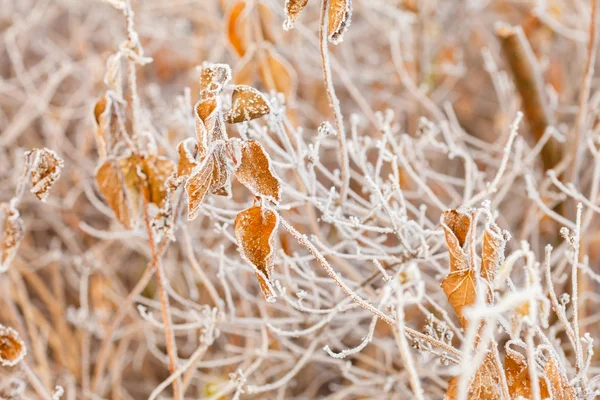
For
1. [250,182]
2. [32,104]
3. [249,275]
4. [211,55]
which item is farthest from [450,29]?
[250,182]

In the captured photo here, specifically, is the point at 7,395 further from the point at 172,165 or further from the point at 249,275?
the point at 249,275

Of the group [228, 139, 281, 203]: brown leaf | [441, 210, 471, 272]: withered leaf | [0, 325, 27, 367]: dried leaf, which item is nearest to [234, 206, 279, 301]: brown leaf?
[228, 139, 281, 203]: brown leaf

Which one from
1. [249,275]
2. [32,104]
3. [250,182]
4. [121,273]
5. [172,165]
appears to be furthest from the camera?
[121,273]

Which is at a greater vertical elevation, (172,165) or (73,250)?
(172,165)

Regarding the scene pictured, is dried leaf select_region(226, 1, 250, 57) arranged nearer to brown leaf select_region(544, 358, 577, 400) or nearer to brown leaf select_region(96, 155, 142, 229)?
brown leaf select_region(96, 155, 142, 229)

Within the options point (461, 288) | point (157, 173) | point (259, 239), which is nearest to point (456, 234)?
point (461, 288)
